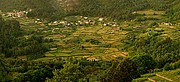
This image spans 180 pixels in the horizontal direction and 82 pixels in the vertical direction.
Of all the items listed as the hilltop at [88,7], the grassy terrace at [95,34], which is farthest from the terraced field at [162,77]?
the hilltop at [88,7]

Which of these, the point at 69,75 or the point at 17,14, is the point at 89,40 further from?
the point at 17,14

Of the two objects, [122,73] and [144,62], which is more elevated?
[122,73]

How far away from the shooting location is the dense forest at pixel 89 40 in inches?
1594

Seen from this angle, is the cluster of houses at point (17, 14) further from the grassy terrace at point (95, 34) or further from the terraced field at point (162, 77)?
the terraced field at point (162, 77)

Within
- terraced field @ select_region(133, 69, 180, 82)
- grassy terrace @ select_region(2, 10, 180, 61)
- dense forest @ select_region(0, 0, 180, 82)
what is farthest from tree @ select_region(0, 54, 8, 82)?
terraced field @ select_region(133, 69, 180, 82)

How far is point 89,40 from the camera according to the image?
237 ft

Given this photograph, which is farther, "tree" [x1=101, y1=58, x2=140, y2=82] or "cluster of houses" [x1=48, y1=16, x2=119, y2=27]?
"cluster of houses" [x1=48, y1=16, x2=119, y2=27]

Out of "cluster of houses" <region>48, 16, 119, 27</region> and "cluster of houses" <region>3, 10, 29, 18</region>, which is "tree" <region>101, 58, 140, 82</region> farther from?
"cluster of houses" <region>3, 10, 29, 18</region>

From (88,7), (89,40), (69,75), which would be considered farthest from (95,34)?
(69,75)

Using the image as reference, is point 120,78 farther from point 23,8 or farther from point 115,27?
point 23,8

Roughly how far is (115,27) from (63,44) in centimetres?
2095

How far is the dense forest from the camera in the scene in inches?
1594

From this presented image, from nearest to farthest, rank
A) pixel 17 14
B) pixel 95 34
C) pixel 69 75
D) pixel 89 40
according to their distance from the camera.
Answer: pixel 69 75 → pixel 89 40 → pixel 95 34 → pixel 17 14

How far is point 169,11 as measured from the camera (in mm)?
96812
